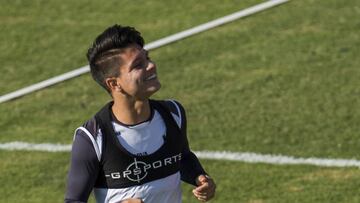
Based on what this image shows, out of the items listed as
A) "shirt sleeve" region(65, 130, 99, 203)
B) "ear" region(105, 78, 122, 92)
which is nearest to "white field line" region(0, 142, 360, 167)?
"ear" region(105, 78, 122, 92)

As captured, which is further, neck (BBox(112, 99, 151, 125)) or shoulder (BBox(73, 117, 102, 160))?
neck (BBox(112, 99, 151, 125))

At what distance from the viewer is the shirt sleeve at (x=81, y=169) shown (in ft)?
18.4

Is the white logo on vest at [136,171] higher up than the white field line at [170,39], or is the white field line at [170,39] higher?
the white logo on vest at [136,171]

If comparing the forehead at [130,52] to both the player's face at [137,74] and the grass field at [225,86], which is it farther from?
the grass field at [225,86]

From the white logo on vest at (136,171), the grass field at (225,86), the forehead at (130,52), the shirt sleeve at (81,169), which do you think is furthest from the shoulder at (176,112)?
the grass field at (225,86)

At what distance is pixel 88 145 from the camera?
5645mm

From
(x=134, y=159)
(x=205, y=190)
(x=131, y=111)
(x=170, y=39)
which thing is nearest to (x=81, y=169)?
(x=134, y=159)

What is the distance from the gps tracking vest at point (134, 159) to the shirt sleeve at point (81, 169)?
0.32 feet

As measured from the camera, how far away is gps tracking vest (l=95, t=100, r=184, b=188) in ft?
18.9

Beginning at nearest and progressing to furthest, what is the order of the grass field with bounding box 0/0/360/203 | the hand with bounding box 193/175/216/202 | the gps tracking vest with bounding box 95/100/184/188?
the gps tracking vest with bounding box 95/100/184/188 < the hand with bounding box 193/175/216/202 < the grass field with bounding box 0/0/360/203

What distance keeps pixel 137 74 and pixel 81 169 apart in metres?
0.62

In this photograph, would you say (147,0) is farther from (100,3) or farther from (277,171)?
(277,171)

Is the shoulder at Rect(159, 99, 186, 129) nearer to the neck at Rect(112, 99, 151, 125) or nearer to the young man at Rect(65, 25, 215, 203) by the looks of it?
the young man at Rect(65, 25, 215, 203)

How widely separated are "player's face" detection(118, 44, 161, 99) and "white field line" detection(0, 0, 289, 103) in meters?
5.90
